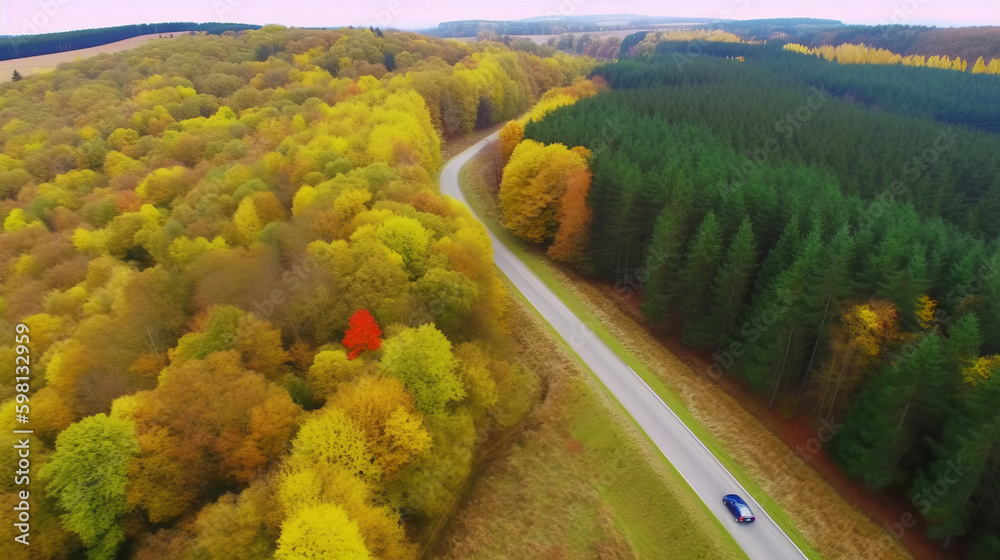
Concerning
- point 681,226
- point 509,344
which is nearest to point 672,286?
point 681,226

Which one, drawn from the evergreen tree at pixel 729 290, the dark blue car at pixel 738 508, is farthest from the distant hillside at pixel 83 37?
the dark blue car at pixel 738 508

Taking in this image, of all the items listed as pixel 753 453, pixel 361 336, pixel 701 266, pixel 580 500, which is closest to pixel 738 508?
pixel 753 453

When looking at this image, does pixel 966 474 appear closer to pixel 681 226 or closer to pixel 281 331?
pixel 681 226

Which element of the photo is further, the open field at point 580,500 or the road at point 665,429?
the open field at point 580,500

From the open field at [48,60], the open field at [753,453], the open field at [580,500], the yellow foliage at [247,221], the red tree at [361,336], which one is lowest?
the open field at [580,500]

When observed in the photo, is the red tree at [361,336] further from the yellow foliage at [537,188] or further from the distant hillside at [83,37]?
the distant hillside at [83,37]

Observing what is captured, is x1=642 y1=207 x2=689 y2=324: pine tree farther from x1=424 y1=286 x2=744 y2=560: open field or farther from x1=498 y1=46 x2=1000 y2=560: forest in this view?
x1=424 y1=286 x2=744 y2=560: open field
